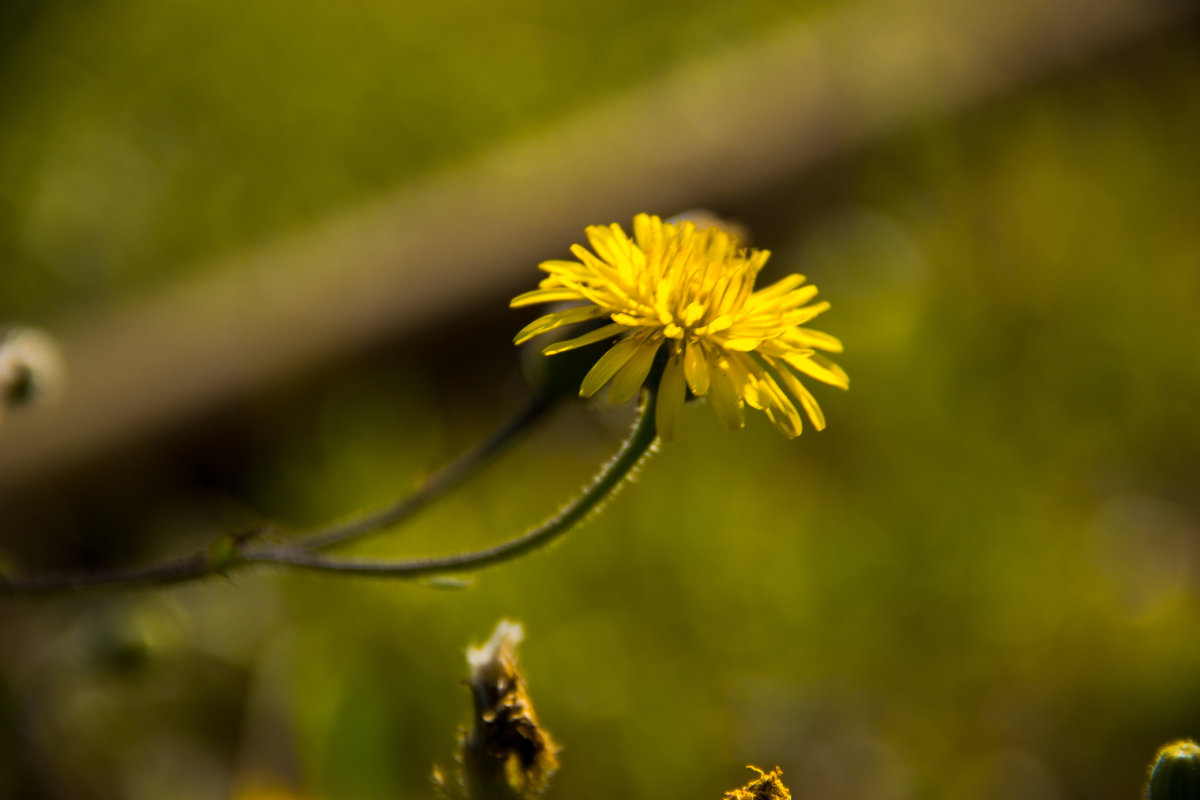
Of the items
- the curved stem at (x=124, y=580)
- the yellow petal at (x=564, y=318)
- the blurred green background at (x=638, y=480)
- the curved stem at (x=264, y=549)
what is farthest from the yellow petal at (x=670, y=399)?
the blurred green background at (x=638, y=480)

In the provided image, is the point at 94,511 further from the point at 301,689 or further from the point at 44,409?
the point at 301,689

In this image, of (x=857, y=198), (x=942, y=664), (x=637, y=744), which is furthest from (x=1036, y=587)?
(x=857, y=198)

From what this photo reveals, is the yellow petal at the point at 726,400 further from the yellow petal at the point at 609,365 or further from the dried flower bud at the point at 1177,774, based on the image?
the dried flower bud at the point at 1177,774

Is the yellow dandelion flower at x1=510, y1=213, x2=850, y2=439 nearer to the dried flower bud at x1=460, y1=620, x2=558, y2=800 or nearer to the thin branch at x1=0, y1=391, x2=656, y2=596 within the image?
the thin branch at x1=0, y1=391, x2=656, y2=596

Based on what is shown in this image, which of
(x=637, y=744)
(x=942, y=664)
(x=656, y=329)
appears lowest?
(x=637, y=744)

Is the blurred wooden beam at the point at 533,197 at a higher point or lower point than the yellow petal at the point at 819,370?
higher
